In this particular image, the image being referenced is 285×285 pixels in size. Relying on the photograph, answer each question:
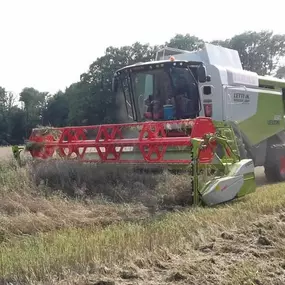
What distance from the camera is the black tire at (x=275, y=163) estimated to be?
9.30m

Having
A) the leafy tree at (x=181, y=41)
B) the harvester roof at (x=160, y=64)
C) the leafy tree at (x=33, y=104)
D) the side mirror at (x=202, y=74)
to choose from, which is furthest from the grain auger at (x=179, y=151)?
the leafy tree at (x=33, y=104)

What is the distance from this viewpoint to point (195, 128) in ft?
19.0

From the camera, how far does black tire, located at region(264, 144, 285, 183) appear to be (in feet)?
30.5

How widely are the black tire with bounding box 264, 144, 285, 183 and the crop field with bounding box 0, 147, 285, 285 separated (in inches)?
113

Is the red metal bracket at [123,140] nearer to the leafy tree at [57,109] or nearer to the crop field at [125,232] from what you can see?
the crop field at [125,232]

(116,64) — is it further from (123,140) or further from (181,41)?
(123,140)

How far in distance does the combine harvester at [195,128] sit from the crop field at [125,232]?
1.21 ft

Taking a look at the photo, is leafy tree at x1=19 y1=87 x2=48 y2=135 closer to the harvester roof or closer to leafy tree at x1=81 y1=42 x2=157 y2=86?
leafy tree at x1=81 y1=42 x2=157 y2=86

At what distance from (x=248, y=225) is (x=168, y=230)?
88 centimetres

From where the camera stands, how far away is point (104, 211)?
5.07m

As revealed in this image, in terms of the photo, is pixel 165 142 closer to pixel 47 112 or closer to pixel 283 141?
pixel 283 141

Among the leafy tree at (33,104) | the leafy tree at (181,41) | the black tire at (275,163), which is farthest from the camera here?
the leafy tree at (33,104)

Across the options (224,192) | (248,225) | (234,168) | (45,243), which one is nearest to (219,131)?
(234,168)

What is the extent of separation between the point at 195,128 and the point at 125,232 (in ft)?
7.28
